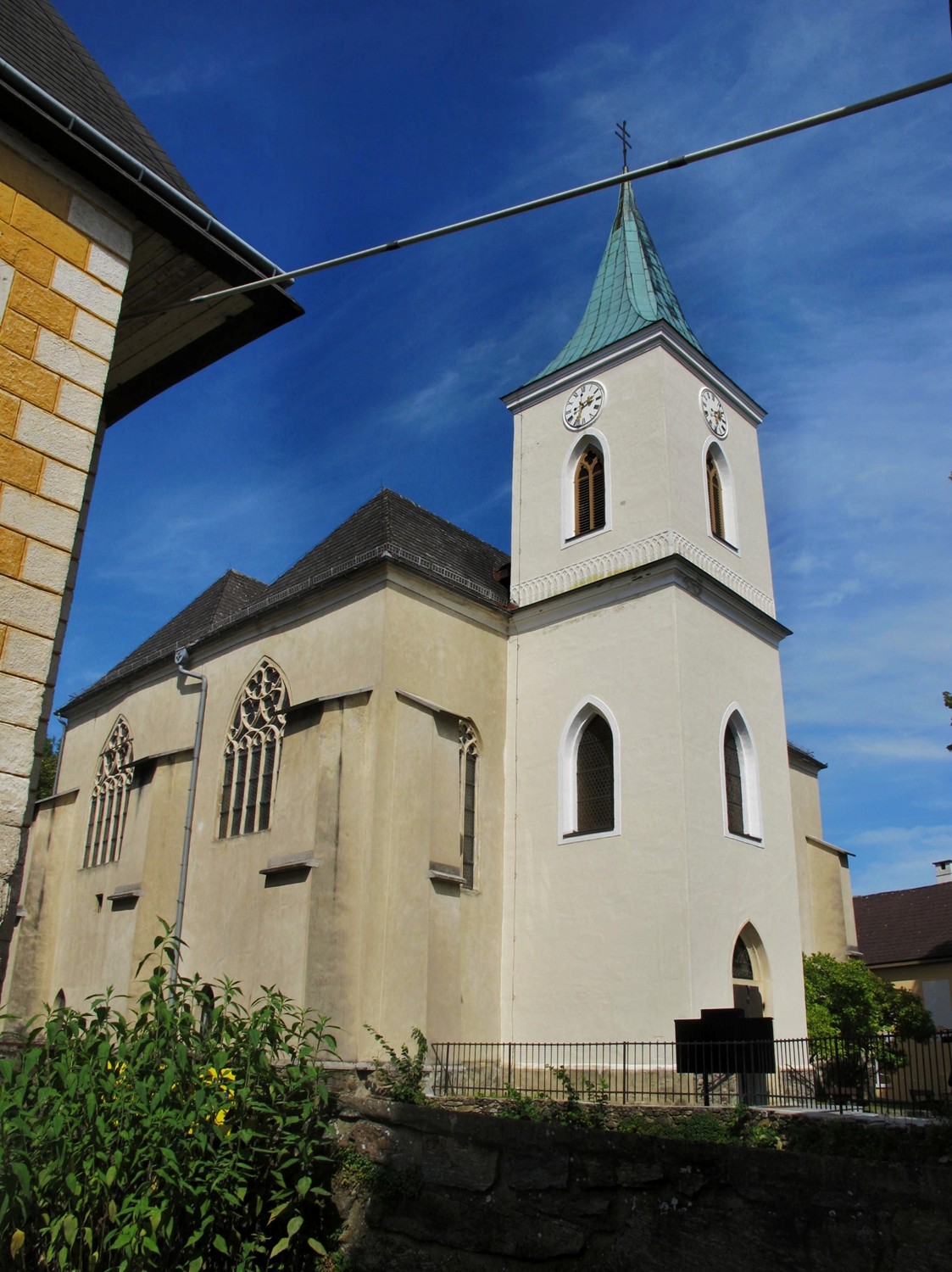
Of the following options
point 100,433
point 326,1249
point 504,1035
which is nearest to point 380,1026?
point 504,1035

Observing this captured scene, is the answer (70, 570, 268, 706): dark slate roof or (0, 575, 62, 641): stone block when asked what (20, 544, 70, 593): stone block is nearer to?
(0, 575, 62, 641): stone block

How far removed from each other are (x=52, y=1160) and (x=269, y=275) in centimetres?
573

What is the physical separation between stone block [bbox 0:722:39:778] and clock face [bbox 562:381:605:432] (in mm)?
16915

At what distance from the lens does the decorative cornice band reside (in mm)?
18500

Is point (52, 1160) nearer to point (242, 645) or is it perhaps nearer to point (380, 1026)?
point (380, 1026)

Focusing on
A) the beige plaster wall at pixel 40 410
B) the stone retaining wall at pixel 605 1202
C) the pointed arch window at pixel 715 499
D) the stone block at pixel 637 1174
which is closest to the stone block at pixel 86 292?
the beige plaster wall at pixel 40 410

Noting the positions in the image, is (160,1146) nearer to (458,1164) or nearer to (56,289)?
(458,1164)

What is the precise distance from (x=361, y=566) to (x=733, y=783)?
7655 mm

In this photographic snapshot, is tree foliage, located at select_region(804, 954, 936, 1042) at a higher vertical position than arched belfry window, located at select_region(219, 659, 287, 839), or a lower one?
Answer: lower

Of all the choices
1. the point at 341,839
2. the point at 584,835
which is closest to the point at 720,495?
the point at 584,835

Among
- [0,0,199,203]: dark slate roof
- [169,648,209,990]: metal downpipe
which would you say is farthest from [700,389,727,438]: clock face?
[0,0,199,203]: dark slate roof

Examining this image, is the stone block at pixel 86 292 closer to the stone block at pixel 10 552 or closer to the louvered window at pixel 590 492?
the stone block at pixel 10 552

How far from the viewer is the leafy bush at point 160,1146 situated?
5484 millimetres

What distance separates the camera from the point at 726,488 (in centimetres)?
2141
